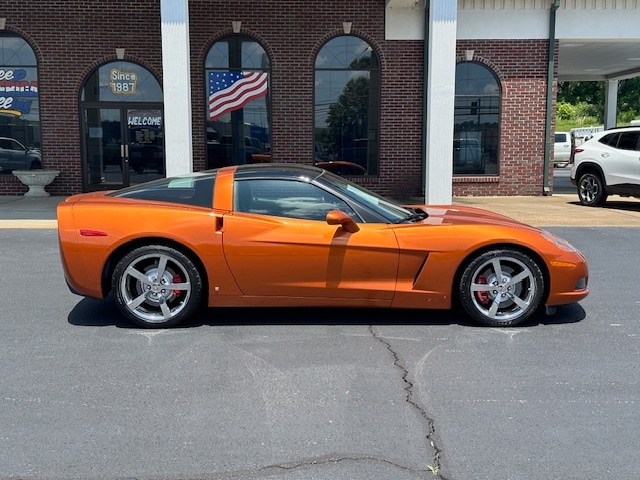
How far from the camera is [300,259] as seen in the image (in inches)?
205

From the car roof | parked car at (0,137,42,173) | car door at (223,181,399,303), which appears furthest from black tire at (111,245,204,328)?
parked car at (0,137,42,173)

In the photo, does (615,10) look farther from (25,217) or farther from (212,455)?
(212,455)

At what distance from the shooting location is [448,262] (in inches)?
206

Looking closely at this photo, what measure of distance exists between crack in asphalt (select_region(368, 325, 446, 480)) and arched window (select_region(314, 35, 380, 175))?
10.3 metres

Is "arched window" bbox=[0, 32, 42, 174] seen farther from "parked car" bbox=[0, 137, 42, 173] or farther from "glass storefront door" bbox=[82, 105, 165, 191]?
"glass storefront door" bbox=[82, 105, 165, 191]

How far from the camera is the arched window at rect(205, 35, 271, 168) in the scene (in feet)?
48.6

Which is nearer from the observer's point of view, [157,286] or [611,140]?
[157,286]

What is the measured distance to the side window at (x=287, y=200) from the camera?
537 centimetres

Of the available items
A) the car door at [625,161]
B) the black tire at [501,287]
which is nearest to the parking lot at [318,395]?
the black tire at [501,287]

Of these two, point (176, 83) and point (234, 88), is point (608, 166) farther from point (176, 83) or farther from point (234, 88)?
point (176, 83)

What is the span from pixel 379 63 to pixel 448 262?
35.1ft

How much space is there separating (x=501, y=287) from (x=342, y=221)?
1445 mm

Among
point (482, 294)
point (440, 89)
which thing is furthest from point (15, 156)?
point (482, 294)

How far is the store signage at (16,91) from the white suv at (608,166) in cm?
1246
